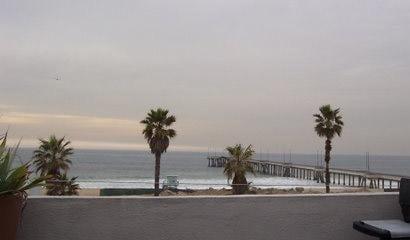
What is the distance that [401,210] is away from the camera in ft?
14.0

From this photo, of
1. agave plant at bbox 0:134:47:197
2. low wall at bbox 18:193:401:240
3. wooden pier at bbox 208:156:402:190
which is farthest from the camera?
wooden pier at bbox 208:156:402:190

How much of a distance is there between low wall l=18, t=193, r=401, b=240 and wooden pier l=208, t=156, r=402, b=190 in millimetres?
51637

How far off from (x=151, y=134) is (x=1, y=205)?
106ft

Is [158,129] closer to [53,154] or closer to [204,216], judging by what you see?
[53,154]

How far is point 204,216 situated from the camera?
4.11m

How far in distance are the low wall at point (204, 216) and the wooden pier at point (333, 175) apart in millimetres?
51637

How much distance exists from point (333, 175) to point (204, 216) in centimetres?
7266

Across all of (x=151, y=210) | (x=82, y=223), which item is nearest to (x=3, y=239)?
(x=82, y=223)

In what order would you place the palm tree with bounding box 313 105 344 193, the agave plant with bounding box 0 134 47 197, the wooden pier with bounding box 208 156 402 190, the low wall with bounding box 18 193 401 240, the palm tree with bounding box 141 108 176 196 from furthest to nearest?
the wooden pier with bounding box 208 156 402 190, the palm tree with bounding box 313 105 344 193, the palm tree with bounding box 141 108 176 196, the low wall with bounding box 18 193 401 240, the agave plant with bounding box 0 134 47 197

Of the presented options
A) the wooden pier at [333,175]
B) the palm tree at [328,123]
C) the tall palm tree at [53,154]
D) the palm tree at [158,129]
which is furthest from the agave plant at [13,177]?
the wooden pier at [333,175]

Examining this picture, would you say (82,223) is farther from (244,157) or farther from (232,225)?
(244,157)

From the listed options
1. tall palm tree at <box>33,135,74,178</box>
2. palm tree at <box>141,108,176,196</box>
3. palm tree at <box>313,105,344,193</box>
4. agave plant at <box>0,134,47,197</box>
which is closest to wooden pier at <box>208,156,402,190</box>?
palm tree at <box>313,105,344,193</box>

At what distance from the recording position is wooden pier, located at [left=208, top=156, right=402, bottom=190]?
57778mm

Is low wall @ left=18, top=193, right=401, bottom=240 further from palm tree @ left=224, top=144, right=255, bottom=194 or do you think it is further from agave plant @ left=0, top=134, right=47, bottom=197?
palm tree @ left=224, top=144, right=255, bottom=194
